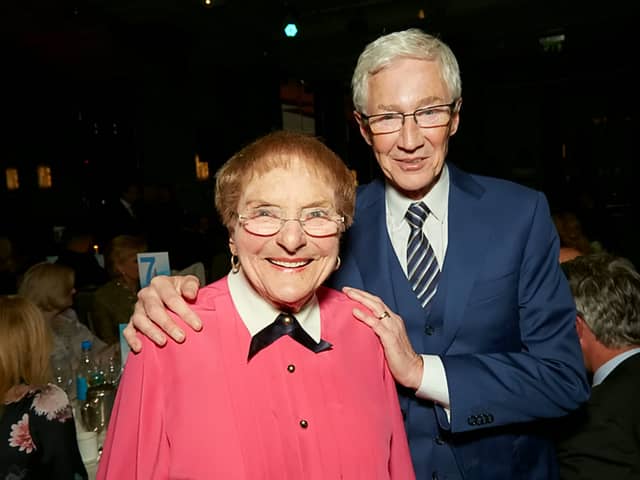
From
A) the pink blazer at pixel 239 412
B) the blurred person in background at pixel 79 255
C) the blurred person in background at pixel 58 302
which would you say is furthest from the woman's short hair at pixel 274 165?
the blurred person in background at pixel 79 255

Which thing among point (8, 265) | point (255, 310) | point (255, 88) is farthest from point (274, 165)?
point (255, 88)

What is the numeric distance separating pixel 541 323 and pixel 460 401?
0.95ft

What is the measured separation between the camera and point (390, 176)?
1557 mm

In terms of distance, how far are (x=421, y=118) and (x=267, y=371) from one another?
756 mm

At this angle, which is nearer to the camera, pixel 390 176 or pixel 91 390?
pixel 390 176

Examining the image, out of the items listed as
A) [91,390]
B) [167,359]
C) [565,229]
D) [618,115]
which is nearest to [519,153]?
[618,115]

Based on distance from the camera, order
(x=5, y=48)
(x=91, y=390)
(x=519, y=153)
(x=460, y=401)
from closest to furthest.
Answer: (x=460, y=401) < (x=91, y=390) < (x=5, y=48) < (x=519, y=153)

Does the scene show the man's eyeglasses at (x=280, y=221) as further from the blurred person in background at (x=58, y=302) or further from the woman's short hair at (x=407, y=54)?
the blurred person in background at (x=58, y=302)

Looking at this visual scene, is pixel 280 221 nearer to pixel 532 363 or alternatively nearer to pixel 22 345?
pixel 532 363

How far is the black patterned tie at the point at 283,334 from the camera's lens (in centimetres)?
122

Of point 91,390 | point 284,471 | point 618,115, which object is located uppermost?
point 618,115

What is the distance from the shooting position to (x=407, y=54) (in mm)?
1448

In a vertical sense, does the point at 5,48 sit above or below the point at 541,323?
above

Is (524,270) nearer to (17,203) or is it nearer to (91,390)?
(91,390)
